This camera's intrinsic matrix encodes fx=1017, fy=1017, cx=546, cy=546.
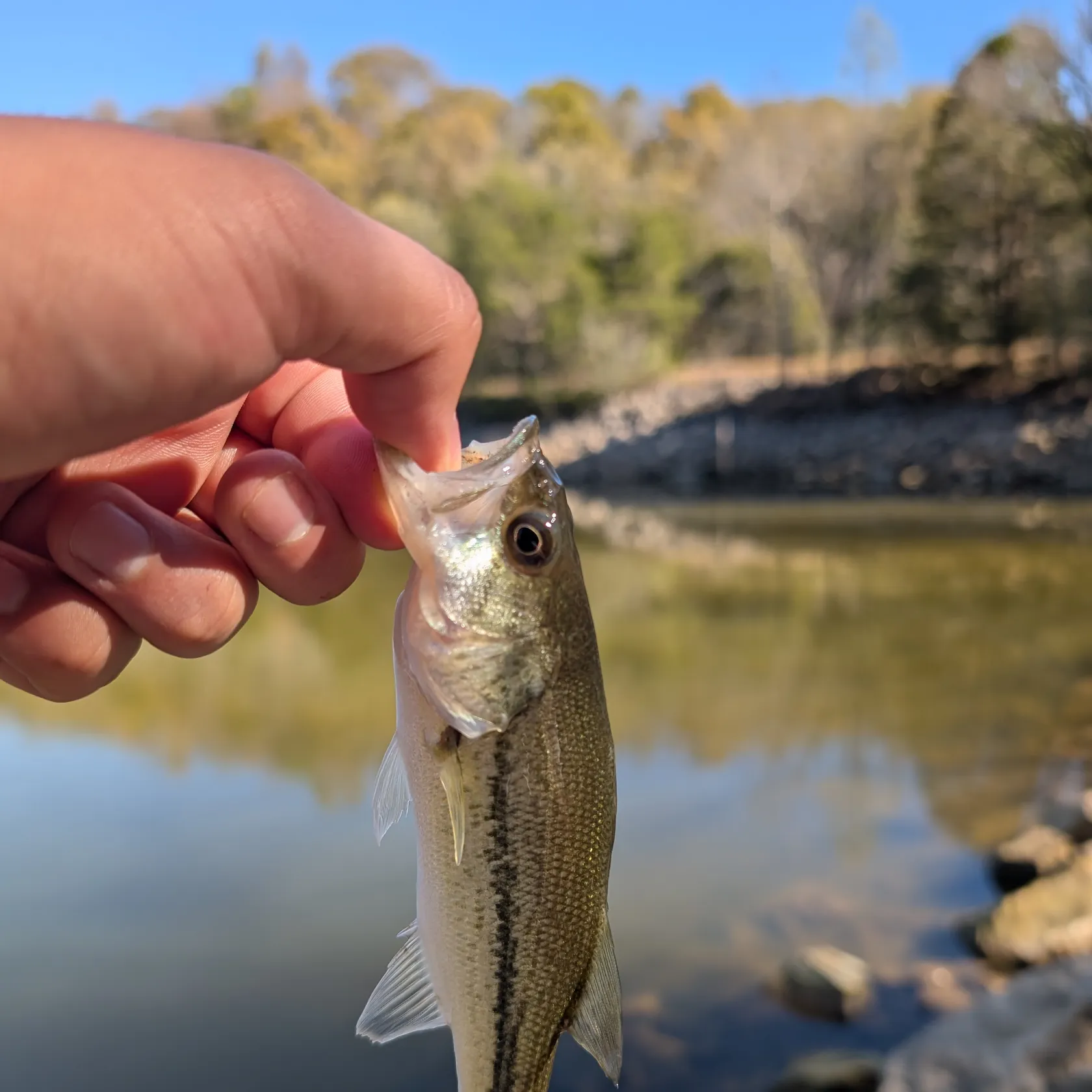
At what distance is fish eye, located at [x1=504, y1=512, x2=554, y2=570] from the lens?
71.3 inches

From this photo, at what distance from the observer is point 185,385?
1.39 metres

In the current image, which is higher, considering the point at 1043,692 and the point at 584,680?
the point at 1043,692

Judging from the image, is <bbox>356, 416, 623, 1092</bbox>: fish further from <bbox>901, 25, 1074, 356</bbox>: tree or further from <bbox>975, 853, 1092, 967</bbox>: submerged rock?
<bbox>901, 25, 1074, 356</bbox>: tree

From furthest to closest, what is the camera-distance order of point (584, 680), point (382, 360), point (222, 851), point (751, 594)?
point (751, 594)
point (222, 851)
point (584, 680)
point (382, 360)

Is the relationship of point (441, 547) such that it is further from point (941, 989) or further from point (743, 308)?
point (743, 308)

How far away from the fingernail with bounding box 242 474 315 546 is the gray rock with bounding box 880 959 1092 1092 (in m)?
3.25

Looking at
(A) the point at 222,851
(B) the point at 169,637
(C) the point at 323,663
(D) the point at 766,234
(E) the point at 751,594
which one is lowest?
Answer: (B) the point at 169,637

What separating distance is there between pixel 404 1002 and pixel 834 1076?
10.2ft

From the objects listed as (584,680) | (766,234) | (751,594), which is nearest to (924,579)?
(751,594)

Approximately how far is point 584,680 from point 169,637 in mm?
849

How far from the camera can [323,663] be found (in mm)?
10961

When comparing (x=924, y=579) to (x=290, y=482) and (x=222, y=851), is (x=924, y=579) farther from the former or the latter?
(x=290, y=482)

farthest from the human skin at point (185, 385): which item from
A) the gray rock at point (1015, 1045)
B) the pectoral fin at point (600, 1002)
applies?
the gray rock at point (1015, 1045)

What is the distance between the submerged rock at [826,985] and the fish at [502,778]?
3.51 meters
